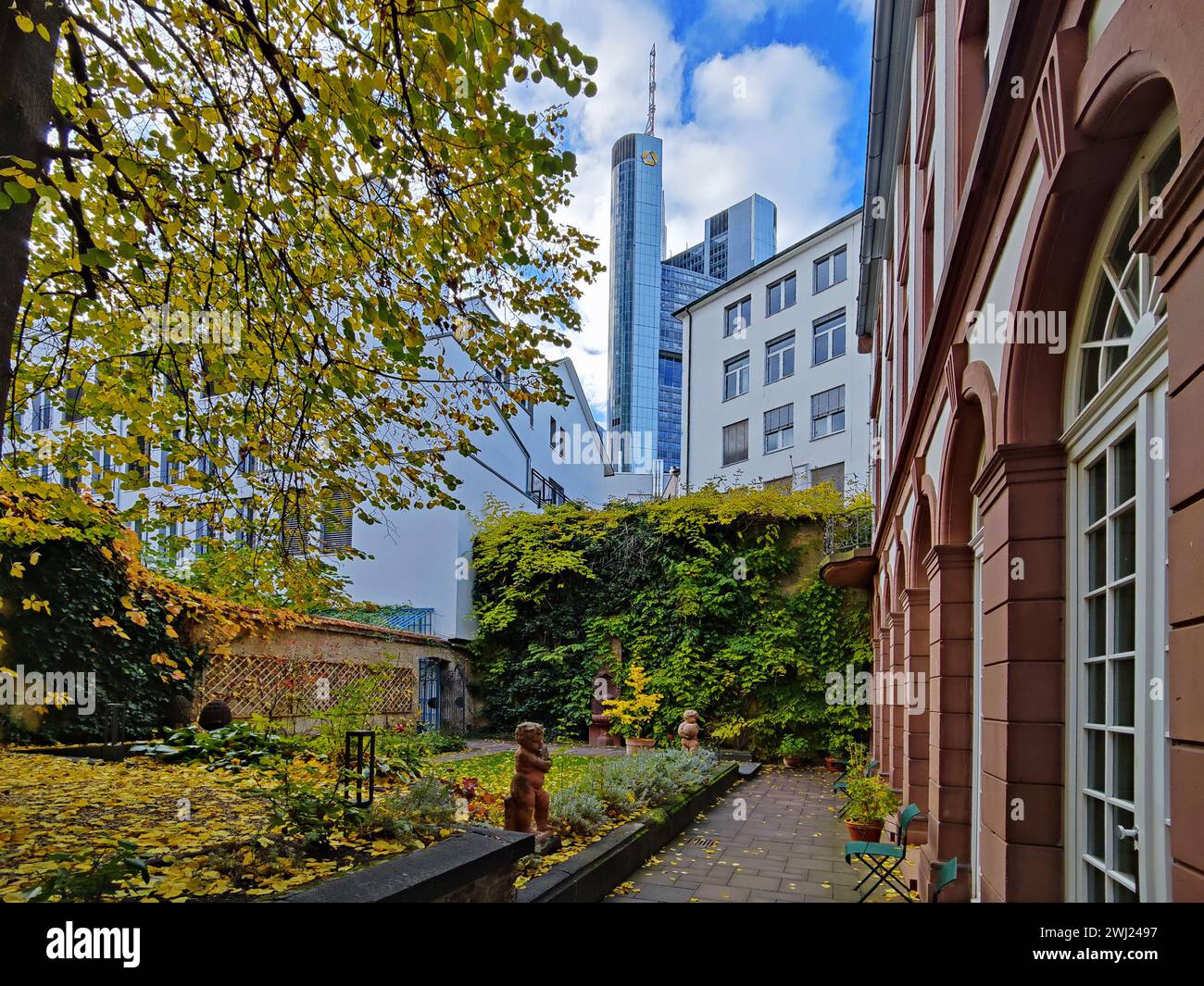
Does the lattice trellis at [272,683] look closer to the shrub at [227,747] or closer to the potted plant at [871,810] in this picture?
the shrub at [227,747]

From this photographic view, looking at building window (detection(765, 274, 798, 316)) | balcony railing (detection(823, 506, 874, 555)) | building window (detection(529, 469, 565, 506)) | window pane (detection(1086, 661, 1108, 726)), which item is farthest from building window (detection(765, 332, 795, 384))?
window pane (detection(1086, 661, 1108, 726))

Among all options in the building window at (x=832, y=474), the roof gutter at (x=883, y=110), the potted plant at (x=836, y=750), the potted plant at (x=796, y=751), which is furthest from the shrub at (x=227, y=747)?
the building window at (x=832, y=474)

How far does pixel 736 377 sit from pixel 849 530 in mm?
14189

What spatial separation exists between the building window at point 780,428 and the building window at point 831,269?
422 cm

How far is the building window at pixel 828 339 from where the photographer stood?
25.1 m

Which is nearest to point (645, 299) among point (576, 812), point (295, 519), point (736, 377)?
point (736, 377)

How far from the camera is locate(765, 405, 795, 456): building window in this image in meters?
26.4

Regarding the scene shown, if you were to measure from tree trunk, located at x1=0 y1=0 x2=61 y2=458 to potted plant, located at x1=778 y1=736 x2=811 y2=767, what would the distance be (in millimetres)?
14273

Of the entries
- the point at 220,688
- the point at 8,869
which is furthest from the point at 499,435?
the point at 8,869

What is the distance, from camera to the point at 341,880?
12.1 feet

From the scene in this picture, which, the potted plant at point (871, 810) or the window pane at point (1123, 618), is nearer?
the window pane at point (1123, 618)

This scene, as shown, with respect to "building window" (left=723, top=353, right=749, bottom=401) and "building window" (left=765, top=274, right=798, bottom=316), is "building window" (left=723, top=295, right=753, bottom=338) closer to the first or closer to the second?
"building window" (left=765, top=274, right=798, bottom=316)

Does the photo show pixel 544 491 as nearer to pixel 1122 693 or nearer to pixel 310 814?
pixel 310 814
